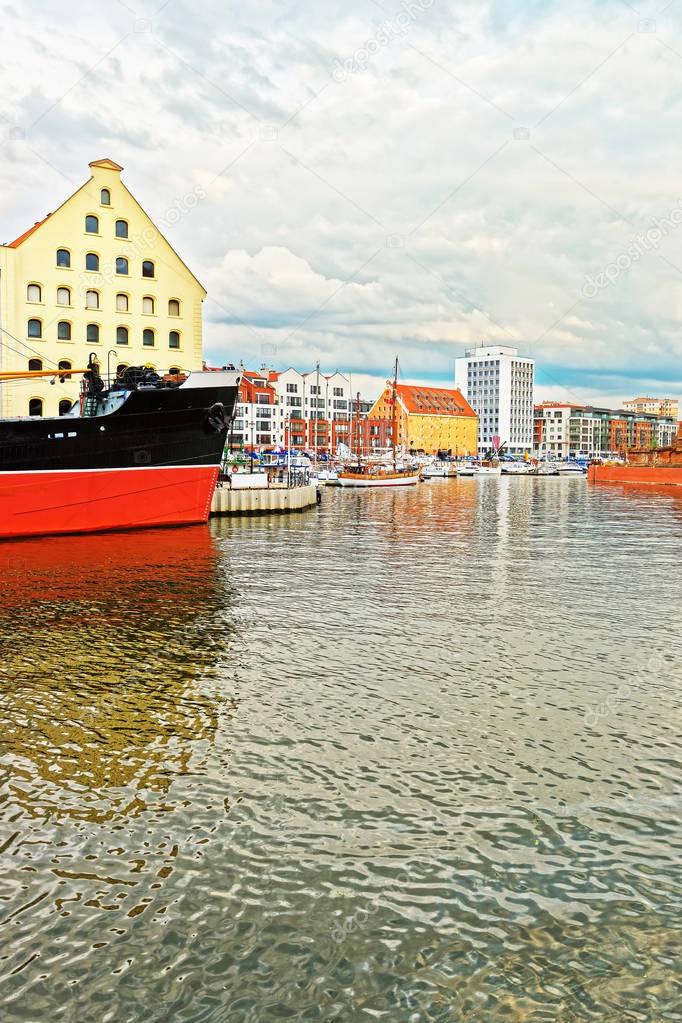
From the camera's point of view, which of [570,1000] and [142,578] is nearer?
[570,1000]

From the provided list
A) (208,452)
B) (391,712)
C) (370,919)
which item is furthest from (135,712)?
(208,452)

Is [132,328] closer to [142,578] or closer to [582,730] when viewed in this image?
[142,578]

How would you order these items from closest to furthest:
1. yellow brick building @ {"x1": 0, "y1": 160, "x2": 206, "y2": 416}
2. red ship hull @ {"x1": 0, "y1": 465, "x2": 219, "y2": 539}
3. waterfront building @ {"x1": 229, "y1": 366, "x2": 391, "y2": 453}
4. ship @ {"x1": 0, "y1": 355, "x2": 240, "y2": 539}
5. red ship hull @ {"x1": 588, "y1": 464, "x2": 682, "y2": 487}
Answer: ship @ {"x1": 0, "y1": 355, "x2": 240, "y2": 539} < red ship hull @ {"x1": 0, "y1": 465, "x2": 219, "y2": 539} < yellow brick building @ {"x1": 0, "y1": 160, "x2": 206, "y2": 416} < red ship hull @ {"x1": 588, "y1": 464, "x2": 682, "y2": 487} < waterfront building @ {"x1": 229, "y1": 366, "x2": 391, "y2": 453}

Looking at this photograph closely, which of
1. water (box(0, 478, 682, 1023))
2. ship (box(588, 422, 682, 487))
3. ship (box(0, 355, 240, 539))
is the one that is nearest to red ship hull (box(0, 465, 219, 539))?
ship (box(0, 355, 240, 539))

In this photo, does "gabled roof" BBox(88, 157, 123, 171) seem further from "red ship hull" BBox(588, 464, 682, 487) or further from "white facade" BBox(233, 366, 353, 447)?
"white facade" BBox(233, 366, 353, 447)

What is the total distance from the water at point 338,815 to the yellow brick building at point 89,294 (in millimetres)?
30633

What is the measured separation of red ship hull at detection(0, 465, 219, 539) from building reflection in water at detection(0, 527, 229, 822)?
29.9 feet

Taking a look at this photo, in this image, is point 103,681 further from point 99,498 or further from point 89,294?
point 89,294

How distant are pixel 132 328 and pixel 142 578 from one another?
29.2 m

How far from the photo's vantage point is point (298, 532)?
4078 centimetres

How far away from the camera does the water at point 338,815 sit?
19.5 feet

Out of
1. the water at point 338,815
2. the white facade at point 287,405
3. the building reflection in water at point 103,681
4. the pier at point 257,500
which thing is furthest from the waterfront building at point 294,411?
the water at point 338,815

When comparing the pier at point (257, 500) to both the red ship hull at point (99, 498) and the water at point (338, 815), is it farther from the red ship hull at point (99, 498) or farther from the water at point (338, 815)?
the water at point (338, 815)

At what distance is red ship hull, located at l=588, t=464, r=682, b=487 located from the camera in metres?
118
